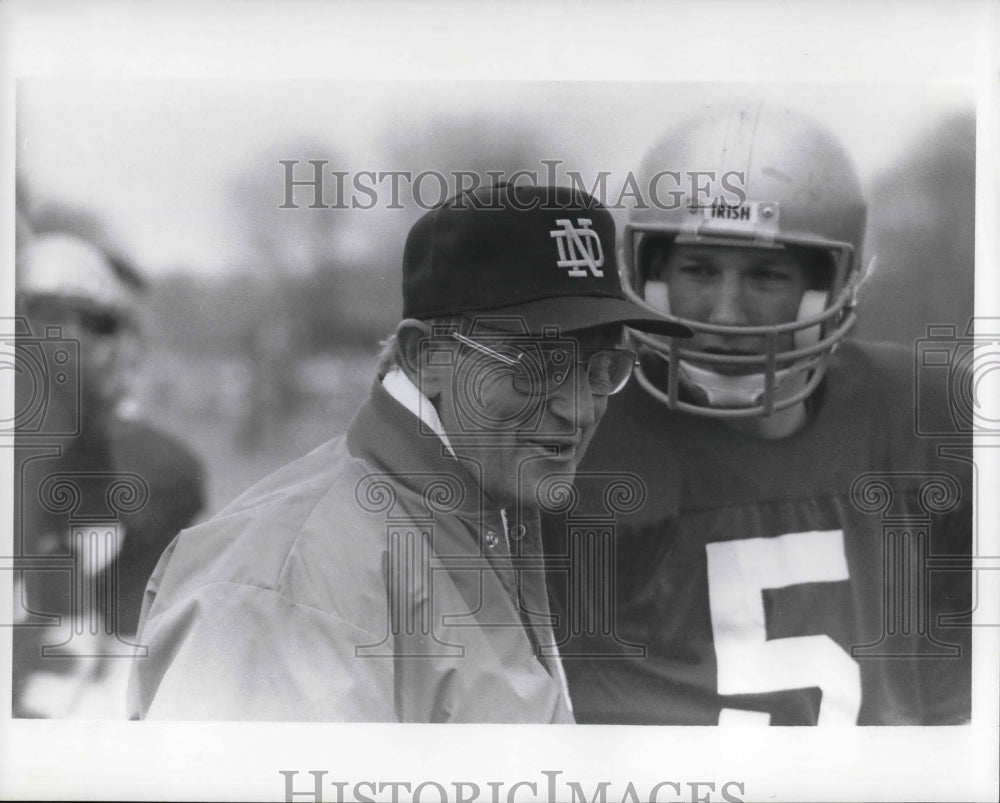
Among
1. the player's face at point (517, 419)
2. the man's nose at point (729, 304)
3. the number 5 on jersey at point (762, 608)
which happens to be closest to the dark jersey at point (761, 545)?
the number 5 on jersey at point (762, 608)

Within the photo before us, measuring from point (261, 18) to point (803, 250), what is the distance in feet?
4.01

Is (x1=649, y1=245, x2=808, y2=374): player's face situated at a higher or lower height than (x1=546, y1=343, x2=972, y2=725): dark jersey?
higher

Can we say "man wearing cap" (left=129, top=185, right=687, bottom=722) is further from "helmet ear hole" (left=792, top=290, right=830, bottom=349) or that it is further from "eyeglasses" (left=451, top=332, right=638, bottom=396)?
"helmet ear hole" (left=792, top=290, right=830, bottom=349)

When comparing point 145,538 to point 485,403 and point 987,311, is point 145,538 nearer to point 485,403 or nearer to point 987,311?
point 485,403

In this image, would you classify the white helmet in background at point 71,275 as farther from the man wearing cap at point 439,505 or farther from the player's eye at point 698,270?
the player's eye at point 698,270

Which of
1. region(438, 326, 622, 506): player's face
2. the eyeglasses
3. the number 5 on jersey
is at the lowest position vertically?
the number 5 on jersey

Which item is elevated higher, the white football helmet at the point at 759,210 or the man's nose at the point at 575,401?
the white football helmet at the point at 759,210

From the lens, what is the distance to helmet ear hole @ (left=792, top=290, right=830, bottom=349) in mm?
2484

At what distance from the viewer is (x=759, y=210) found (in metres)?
2.46

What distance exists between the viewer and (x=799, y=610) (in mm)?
2535

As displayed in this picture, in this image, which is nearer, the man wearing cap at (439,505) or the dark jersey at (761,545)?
the man wearing cap at (439,505)

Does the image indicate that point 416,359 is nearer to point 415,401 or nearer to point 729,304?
point 415,401

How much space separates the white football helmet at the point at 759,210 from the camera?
2461 mm

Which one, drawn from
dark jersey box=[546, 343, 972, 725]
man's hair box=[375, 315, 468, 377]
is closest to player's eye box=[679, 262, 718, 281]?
dark jersey box=[546, 343, 972, 725]
